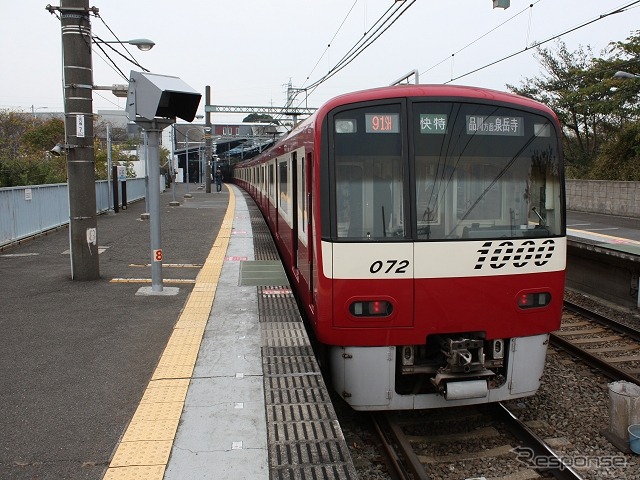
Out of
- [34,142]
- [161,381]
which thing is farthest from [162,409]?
[34,142]

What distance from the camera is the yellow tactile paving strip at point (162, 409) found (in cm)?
337

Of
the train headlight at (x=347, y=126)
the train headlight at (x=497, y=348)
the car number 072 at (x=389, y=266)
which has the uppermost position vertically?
the train headlight at (x=347, y=126)

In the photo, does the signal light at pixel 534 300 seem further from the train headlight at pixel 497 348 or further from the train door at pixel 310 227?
the train door at pixel 310 227

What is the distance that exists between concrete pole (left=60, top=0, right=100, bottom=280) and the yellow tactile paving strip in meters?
2.07

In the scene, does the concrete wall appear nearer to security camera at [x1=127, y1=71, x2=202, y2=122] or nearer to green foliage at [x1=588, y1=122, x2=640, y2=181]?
green foliage at [x1=588, y1=122, x2=640, y2=181]

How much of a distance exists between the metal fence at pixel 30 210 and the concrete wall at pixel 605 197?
1932 cm

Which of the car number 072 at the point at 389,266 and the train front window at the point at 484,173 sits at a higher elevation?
the train front window at the point at 484,173

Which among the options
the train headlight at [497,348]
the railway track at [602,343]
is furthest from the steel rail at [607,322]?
the train headlight at [497,348]

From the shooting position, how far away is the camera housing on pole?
742 cm

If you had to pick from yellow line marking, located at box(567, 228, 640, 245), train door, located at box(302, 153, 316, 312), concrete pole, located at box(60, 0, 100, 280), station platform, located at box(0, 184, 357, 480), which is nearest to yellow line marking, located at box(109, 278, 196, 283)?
station platform, located at box(0, 184, 357, 480)

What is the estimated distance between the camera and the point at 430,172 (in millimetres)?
4629

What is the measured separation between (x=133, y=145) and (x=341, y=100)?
178ft

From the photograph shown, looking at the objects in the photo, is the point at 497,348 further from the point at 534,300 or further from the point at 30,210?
the point at 30,210

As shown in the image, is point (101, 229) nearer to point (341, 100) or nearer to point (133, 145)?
point (341, 100)
